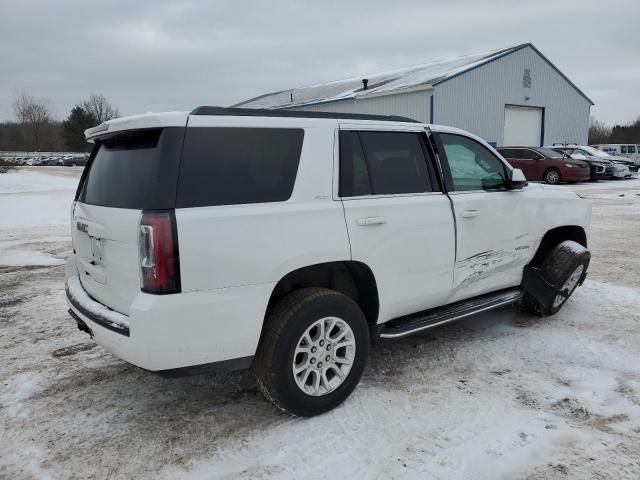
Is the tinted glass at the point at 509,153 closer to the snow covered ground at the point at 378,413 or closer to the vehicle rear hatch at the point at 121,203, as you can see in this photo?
the snow covered ground at the point at 378,413

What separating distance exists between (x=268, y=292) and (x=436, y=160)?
1.83 metres

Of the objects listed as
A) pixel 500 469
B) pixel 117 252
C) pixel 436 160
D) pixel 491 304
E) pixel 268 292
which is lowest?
pixel 500 469

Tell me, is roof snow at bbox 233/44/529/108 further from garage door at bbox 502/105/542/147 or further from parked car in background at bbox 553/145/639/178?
parked car in background at bbox 553/145/639/178

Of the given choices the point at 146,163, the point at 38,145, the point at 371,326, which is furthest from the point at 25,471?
the point at 38,145

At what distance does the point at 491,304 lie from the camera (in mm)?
4258

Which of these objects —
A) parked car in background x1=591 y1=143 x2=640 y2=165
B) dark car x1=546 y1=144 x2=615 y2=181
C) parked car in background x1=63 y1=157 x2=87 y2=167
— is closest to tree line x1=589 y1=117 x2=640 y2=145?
parked car in background x1=591 y1=143 x2=640 y2=165

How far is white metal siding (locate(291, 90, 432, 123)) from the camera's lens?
25328 mm

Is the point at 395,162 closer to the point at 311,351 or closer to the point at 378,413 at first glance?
the point at 311,351

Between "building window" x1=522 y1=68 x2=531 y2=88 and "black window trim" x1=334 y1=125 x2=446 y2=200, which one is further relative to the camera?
"building window" x1=522 y1=68 x2=531 y2=88

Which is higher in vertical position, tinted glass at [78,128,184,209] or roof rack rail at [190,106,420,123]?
roof rack rail at [190,106,420,123]

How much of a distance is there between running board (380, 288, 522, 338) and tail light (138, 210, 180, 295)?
158 cm

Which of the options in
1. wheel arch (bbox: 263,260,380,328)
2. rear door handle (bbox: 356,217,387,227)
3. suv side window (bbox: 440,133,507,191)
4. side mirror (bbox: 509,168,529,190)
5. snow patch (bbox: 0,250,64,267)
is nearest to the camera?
wheel arch (bbox: 263,260,380,328)

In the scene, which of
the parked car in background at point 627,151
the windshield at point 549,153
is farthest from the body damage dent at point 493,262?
the parked car in background at point 627,151

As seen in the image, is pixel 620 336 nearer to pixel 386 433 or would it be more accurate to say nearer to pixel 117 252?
pixel 386 433
